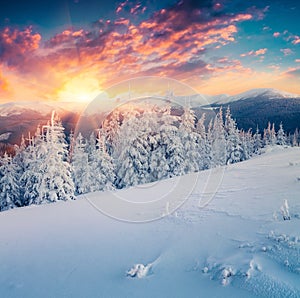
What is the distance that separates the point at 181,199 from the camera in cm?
905

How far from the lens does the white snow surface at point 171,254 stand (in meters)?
3.65

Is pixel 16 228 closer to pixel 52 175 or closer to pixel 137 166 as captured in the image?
pixel 52 175

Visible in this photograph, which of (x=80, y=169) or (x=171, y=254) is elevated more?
(x=171, y=254)

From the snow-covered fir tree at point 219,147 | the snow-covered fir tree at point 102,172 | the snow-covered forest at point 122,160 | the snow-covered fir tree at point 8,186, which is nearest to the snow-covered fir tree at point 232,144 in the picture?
the snow-covered fir tree at point 219,147

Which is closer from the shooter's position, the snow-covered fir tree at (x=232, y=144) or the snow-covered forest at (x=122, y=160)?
the snow-covered forest at (x=122, y=160)

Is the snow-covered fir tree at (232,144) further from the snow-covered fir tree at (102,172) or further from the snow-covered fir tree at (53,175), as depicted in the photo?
the snow-covered fir tree at (53,175)

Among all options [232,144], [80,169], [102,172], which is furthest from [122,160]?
[232,144]

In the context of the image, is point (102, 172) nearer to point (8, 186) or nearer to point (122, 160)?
point (122, 160)

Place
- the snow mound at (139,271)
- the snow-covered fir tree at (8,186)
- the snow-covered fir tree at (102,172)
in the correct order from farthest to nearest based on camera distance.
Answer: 1. the snow-covered fir tree at (8,186)
2. the snow-covered fir tree at (102,172)
3. the snow mound at (139,271)

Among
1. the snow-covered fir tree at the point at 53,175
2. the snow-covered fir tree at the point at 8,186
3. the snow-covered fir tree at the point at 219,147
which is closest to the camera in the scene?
the snow-covered fir tree at the point at 53,175

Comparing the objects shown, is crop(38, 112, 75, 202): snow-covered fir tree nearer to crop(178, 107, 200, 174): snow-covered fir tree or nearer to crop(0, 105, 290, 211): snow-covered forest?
crop(0, 105, 290, 211): snow-covered forest

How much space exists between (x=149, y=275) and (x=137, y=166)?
2181 cm

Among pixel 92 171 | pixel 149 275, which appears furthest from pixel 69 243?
pixel 92 171

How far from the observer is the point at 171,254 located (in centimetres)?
479
